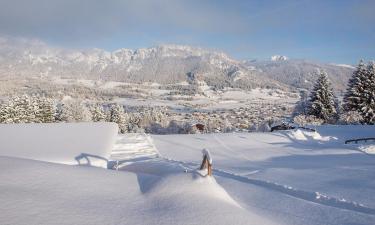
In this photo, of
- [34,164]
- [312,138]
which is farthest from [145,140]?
[34,164]

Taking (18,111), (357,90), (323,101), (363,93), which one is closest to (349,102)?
(357,90)

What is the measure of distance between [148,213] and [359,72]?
37.1m

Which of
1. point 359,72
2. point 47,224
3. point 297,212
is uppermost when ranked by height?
point 359,72

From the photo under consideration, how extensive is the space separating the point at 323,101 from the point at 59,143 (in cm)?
3282

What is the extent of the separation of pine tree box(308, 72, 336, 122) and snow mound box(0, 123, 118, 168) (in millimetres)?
27996

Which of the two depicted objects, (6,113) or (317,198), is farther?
(6,113)

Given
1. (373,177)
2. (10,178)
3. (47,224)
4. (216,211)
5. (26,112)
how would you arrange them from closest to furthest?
(47,224), (216,211), (10,178), (373,177), (26,112)

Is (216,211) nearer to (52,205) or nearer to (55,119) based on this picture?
(52,205)

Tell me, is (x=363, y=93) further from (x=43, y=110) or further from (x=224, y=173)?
(x=43, y=110)

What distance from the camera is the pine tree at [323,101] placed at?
3744 centimetres

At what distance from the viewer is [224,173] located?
29.0ft

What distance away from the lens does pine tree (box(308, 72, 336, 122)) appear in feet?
123

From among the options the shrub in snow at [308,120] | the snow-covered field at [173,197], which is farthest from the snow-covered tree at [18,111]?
the snow-covered field at [173,197]

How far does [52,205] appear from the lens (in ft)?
12.5
